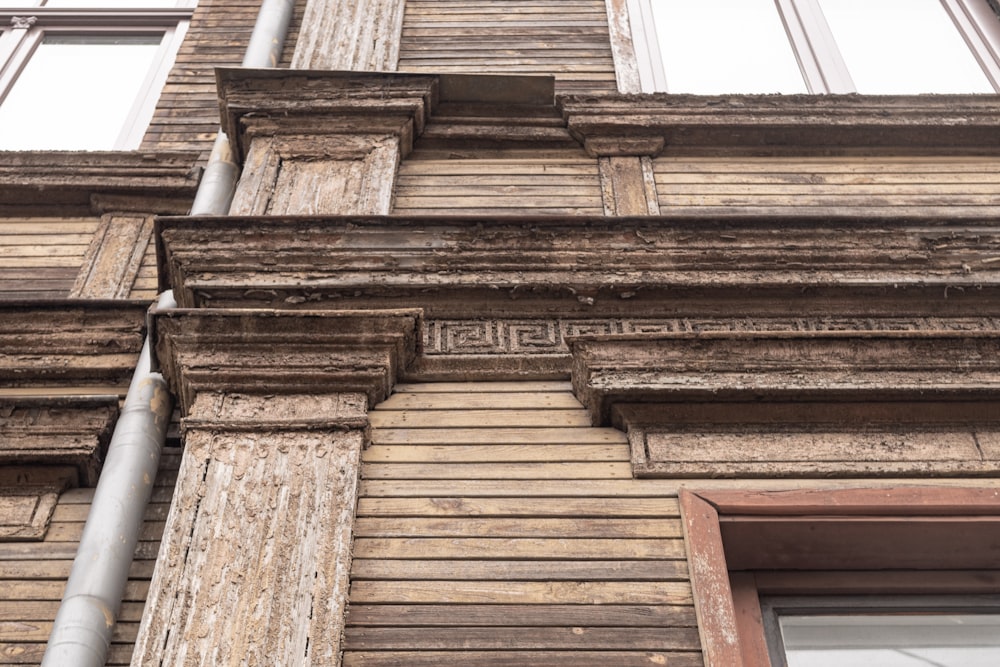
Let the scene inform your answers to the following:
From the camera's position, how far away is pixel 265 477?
11.9 ft

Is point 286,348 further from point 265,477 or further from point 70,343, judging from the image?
point 70,343

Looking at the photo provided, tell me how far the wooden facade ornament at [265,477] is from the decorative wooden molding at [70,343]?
2.78 ft

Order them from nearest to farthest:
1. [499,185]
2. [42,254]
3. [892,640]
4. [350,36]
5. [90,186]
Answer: [892,640] → [499,185] → [42,254] → [90,186] → [350,36]

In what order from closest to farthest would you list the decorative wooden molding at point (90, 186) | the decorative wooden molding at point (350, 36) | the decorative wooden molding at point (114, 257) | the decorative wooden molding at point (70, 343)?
the decorative wooden molding at point (70, 343)
the decorative wooden molding at point (114, 257)
the decorative wooden molding at point (90, 186)
the decorative wooden molding at point (350, 36)

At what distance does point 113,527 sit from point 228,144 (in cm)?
269

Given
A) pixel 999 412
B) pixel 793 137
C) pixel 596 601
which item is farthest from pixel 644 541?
pixel 793 137

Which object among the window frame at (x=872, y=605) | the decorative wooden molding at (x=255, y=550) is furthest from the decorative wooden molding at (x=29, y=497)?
the window frame at (x=872, y=605)

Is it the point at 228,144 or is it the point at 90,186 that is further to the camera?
the point at 90,186

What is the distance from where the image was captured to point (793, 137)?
5.65 m

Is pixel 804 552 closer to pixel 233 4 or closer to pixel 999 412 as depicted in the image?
pixel 999 412

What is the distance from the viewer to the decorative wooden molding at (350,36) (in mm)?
6363

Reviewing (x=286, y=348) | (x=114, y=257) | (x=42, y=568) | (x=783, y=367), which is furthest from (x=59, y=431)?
(x=783, y=367)

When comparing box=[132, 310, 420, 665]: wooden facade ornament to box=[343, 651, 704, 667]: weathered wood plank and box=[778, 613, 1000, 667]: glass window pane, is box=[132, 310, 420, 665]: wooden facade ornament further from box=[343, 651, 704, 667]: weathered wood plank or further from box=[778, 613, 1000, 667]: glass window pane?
box=[778, 613, 1000, 667]: glass window pane

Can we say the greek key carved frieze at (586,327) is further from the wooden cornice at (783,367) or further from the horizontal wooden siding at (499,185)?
the horizontal wooden siding at (499,185)
